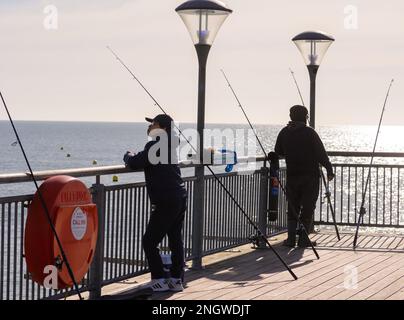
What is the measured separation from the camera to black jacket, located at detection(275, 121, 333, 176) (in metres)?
10.8

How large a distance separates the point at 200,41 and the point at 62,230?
3231 mm

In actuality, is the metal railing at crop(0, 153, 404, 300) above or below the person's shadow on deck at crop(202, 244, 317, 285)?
above

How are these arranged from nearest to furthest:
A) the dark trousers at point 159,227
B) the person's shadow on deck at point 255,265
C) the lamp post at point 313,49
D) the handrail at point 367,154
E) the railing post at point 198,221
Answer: the dark trousers at point 159,227, the person's shadow on deck at point 255,265, the railing post at point 198,221, the handrail at point 367,154, the lamp post at point 313,49

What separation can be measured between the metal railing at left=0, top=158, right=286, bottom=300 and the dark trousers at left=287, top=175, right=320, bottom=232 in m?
0.31

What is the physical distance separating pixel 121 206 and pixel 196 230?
1.65m

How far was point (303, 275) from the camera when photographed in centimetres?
905

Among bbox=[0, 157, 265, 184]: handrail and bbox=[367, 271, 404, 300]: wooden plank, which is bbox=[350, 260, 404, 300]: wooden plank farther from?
bbox=[0, 157, 265, 184]: handrail

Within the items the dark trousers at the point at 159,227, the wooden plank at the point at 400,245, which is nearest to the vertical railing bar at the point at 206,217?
the dark trousers at the point at 159,227

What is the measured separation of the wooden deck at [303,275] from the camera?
7.99m

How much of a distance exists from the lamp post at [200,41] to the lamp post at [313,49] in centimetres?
355

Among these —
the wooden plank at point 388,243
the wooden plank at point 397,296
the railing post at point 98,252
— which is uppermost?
the railing post at point 98,252

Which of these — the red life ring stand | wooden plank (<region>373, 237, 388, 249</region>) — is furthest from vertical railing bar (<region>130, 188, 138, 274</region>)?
wooden plank (<region>373, 237, 388, 249</region>)

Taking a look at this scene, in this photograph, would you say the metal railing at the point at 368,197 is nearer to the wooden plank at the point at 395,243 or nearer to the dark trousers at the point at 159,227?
the wooden plank at the point at 395,243
